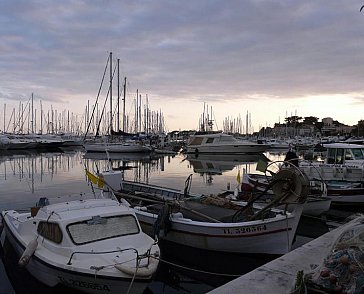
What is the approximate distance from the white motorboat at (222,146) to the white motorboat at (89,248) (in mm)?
49171

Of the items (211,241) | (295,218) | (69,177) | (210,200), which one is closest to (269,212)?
(295,218)

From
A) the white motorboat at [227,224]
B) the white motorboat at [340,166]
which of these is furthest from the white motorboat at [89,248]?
the white motorboat at [340,166]

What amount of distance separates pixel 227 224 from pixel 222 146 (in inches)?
1881

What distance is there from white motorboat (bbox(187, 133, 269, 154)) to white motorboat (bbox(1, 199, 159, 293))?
49171 millimetres

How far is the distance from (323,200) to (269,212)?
17.0 feet

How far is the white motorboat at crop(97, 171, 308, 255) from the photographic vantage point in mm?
10242

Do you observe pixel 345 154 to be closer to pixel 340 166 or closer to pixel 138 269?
pixel 340 166

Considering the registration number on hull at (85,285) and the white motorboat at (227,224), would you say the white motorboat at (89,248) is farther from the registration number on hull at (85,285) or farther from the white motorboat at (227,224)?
the white motorboat at (227,224)

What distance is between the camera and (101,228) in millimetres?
8656

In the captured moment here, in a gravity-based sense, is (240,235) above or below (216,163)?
above

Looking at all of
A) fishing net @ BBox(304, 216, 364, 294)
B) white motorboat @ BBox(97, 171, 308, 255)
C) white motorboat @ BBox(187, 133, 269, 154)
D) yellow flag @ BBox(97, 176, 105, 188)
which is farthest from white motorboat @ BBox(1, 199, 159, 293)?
white motorboat @ BBox(187, 133, 269, 154)

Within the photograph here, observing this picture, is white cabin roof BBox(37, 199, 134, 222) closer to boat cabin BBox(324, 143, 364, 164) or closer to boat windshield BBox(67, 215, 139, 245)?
boat windshield BBox(67, 215, 139, 245)

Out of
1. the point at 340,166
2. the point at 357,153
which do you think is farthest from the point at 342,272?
the point at 357,153

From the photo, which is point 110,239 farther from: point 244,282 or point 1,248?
point 1,248
